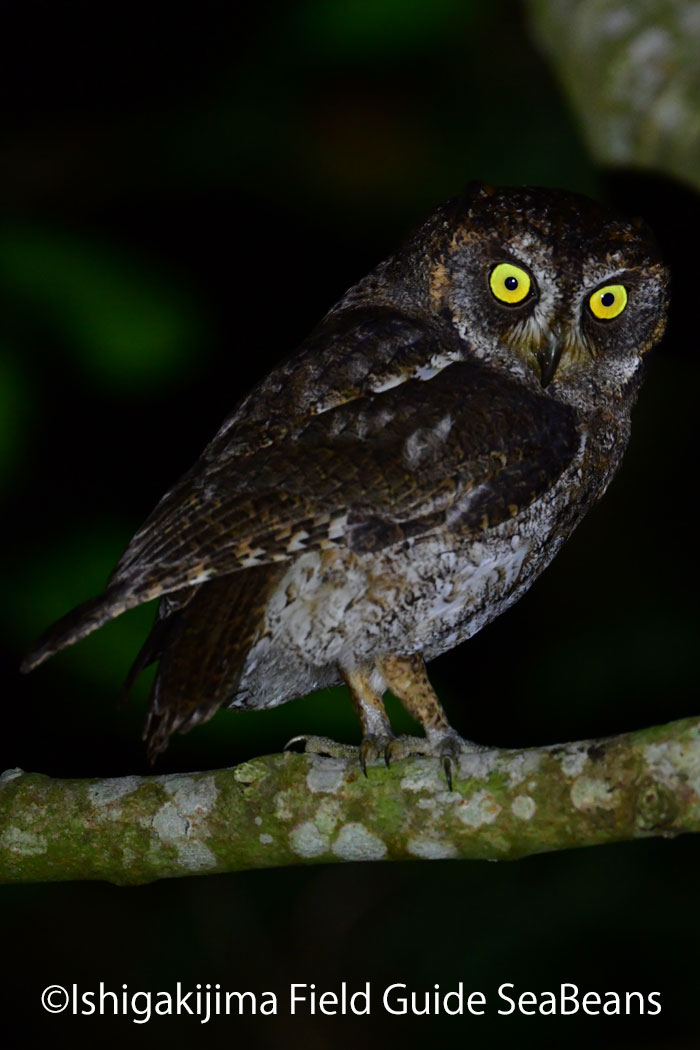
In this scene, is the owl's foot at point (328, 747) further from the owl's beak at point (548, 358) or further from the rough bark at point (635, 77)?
the rough bark at point (635, 77)

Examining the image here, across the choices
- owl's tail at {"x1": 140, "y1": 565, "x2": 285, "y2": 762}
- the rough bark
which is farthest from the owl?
the rough bark

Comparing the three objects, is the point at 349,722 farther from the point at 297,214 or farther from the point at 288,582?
the point at 297,214

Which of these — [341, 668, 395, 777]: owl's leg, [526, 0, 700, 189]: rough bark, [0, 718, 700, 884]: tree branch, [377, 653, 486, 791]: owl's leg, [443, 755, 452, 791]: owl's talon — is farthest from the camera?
[526, 0, 700, 189]: rough bark

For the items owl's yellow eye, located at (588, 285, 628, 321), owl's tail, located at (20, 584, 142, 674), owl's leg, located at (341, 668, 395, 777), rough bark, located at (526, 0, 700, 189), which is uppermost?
rough bark, located at (526, 0, 700, 189)

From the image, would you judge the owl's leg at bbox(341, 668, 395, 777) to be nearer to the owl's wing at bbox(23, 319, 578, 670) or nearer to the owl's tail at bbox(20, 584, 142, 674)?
the owl's wing at bbox(23, 319, 578, 670)

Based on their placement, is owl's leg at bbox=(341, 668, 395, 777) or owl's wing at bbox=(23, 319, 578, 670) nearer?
owl's wing at bbox=(23, 319, 578, 670)

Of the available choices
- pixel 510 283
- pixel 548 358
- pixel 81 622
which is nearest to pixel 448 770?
pixel 81 622

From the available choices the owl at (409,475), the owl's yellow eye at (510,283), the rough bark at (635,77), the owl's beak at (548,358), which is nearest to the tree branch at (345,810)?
the owl at (409,475)

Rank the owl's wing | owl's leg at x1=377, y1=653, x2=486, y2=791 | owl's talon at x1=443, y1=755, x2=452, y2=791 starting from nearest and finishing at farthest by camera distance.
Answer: owl's talon at x1=443, y1=755, x2=452, y2=791 < the owl's wing < owl's leg at x1=377, y1=653, x2=486, y2=791

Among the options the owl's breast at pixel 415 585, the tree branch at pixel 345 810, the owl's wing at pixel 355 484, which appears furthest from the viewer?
the owl's breast at pixel 415 585
